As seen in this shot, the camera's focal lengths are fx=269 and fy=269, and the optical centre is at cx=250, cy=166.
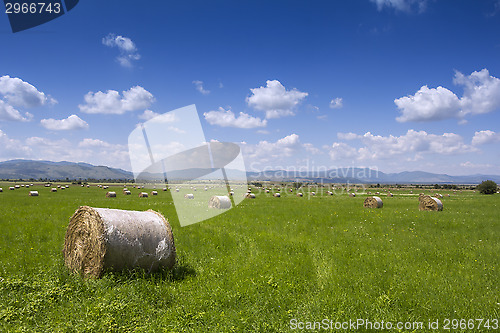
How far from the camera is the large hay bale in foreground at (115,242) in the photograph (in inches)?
308

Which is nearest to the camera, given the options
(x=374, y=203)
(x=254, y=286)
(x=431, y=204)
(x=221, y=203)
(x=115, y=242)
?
(x=254, y=286)

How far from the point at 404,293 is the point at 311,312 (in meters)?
2.83

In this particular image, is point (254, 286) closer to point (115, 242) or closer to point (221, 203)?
point (115, 242)

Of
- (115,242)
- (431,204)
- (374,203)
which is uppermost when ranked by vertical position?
(115,242)

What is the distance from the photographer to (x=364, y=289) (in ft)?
24.2

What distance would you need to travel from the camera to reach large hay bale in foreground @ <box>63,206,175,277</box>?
7.83 metres

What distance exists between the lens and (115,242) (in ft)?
25.8

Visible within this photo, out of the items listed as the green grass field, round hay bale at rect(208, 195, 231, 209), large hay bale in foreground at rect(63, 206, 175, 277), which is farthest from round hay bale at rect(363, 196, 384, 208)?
large hay bale in foreground at rect(63, 206, 175, 277)

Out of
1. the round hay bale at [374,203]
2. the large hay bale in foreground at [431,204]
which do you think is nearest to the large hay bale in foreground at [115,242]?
the round hay bale at [374,203]

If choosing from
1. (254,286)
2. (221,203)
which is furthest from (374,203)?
(254,286)

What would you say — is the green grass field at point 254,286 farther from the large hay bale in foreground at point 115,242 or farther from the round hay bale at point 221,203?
the round hay bale at point 221,203

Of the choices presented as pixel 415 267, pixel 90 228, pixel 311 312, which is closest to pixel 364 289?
pixel 311 312

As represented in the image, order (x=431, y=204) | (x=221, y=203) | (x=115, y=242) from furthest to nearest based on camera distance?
(x=221, y=203), (x=431, y=204), (x=115, y=242)

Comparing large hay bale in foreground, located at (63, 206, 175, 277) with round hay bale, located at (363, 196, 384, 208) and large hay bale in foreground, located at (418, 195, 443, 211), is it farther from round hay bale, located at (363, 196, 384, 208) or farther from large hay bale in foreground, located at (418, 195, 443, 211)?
large hay bale in foreground, located at (418, 195, 443, 211)
